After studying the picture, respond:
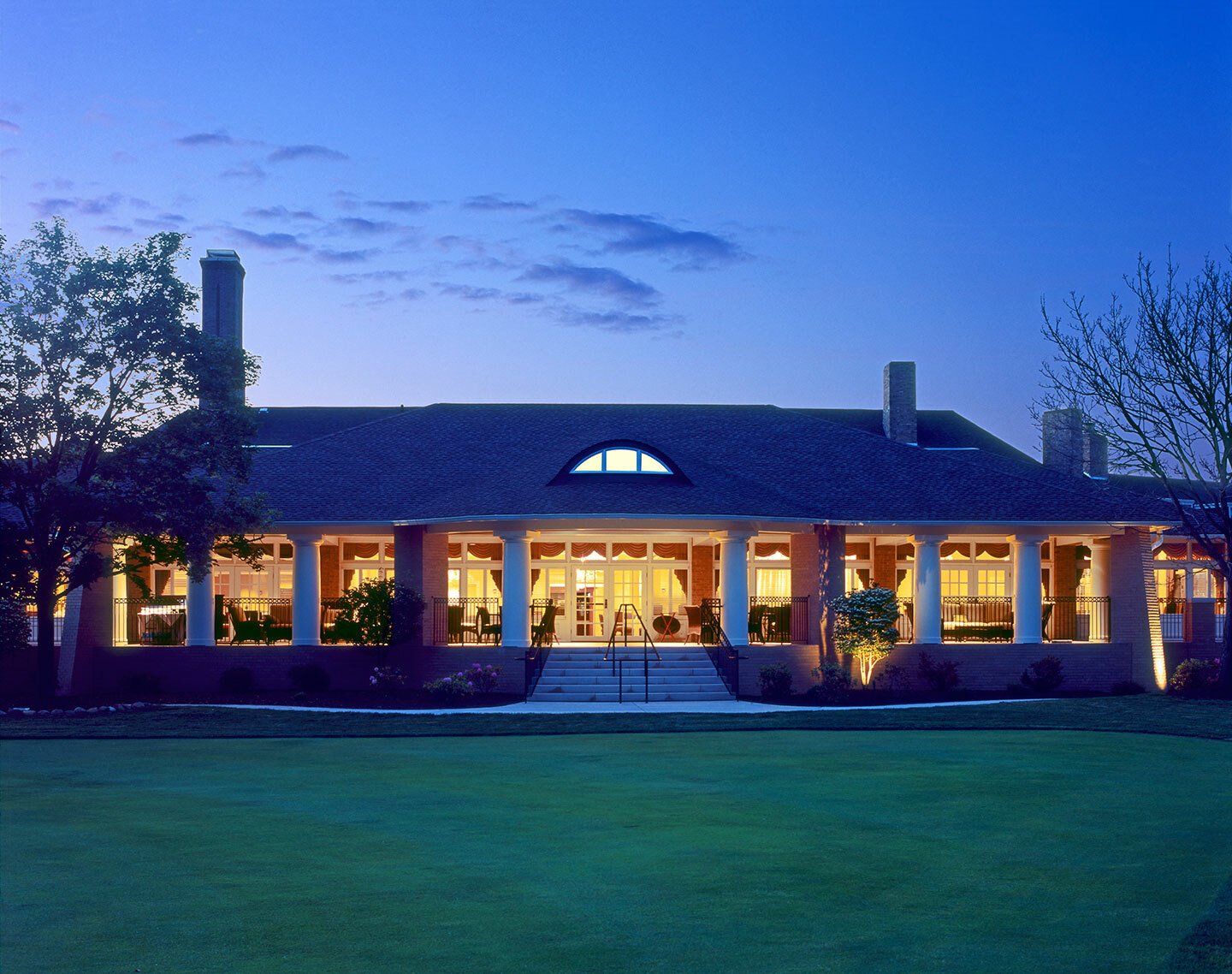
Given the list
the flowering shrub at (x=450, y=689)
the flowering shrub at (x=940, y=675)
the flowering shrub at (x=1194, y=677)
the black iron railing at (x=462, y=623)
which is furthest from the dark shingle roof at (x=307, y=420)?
the flowering shrub at (x=1194, y=677)

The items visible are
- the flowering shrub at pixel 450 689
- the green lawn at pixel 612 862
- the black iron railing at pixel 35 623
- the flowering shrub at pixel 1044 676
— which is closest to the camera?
the green lawn at pixel 612 862

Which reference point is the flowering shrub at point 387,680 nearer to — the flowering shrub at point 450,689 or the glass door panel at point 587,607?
the flowering shrub at point 450,689

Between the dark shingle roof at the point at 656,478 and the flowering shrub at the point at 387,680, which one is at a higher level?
the dark shingle roof at the point at 656,478

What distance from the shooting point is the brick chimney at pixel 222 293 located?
38406 millimetres

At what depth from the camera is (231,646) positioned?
31.5 metres

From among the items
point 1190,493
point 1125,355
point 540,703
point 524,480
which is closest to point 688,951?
point 540,703

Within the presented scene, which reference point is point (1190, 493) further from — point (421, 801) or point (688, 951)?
point (688, 951)

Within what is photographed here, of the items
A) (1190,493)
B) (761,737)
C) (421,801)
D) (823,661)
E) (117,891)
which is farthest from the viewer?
(1190,493)

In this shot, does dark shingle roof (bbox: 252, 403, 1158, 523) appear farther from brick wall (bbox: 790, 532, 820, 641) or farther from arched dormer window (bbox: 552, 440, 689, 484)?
brick wall (bbox: 790, 532, 820, 641)

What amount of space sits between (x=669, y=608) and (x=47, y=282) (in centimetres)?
1706

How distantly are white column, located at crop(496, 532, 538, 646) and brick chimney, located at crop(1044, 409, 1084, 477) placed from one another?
55.8 feet

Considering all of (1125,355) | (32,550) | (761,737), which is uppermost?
(1125,355)

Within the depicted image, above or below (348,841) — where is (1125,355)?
above

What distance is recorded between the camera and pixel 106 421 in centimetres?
2716
